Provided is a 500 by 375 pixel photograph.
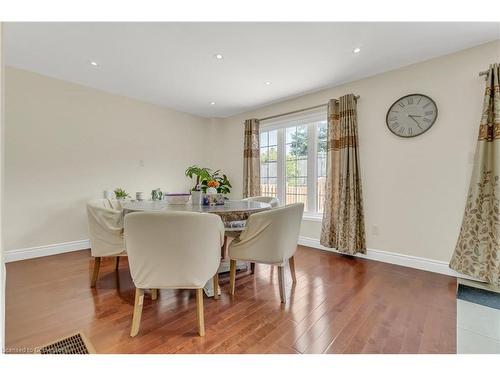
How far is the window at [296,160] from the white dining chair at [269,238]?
1.84 meters

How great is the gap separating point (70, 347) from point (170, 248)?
33.1 inches

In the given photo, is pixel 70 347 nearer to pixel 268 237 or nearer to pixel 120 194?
pixel 268 237

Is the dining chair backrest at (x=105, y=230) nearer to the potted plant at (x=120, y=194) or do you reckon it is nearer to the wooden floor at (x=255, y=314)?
the wooden floor at (x=255, y=314)

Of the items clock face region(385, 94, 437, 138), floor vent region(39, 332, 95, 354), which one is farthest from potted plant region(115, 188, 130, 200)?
clock face region(385, 94, 437, 138)

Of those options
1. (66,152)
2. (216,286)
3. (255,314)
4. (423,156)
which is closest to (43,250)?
(66,152)

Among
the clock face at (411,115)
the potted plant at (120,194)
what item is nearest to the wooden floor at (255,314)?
the potted plant at (120,194)

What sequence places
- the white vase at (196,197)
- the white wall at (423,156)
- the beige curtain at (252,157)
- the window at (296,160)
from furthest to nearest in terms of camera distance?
1. the beige curtain at (252,157)
2. the window at (296,160)
3. the white vase at (196,197)
4. the white wall at (423,156)

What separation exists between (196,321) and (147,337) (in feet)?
1.09

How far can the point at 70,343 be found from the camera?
138 cm

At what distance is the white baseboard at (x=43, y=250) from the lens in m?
2.78

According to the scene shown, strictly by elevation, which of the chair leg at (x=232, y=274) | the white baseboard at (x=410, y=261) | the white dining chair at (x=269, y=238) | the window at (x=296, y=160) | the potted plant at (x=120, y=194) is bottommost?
the white baseboard at (x=410, y=261)

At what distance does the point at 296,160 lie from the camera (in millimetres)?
3887

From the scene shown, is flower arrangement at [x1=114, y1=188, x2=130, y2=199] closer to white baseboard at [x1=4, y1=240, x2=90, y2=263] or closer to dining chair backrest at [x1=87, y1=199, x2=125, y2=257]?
white baseboard at [x1=4, y1=240, x2=90, y2=263]
